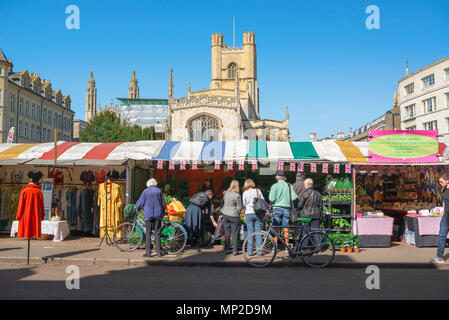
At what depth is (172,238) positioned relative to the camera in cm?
856

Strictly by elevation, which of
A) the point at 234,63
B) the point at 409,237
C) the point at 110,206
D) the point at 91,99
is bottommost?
the point at 409,237

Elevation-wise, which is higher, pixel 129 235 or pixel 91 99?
pixel 91 99

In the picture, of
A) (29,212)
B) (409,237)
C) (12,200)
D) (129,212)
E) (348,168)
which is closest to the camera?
(29,212)

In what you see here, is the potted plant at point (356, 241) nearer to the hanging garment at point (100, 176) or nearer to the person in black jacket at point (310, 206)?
the person in black jacket at point (310, 206)

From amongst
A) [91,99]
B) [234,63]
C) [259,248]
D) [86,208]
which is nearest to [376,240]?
[259,248]

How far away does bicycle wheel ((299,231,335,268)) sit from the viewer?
7.30 metres

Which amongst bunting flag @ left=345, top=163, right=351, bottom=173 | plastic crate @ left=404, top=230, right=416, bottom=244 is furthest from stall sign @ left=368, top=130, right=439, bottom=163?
plastic crate @ left=404, top=230, right=416, bottom=244

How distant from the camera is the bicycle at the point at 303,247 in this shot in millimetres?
7293

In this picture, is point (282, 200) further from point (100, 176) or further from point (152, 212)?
point (100, 176)

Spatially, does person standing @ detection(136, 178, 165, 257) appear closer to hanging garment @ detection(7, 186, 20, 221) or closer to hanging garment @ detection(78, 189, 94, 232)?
hanging garment @ detection(78, 189, 94, 232)

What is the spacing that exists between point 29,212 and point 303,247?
6.19 metres
